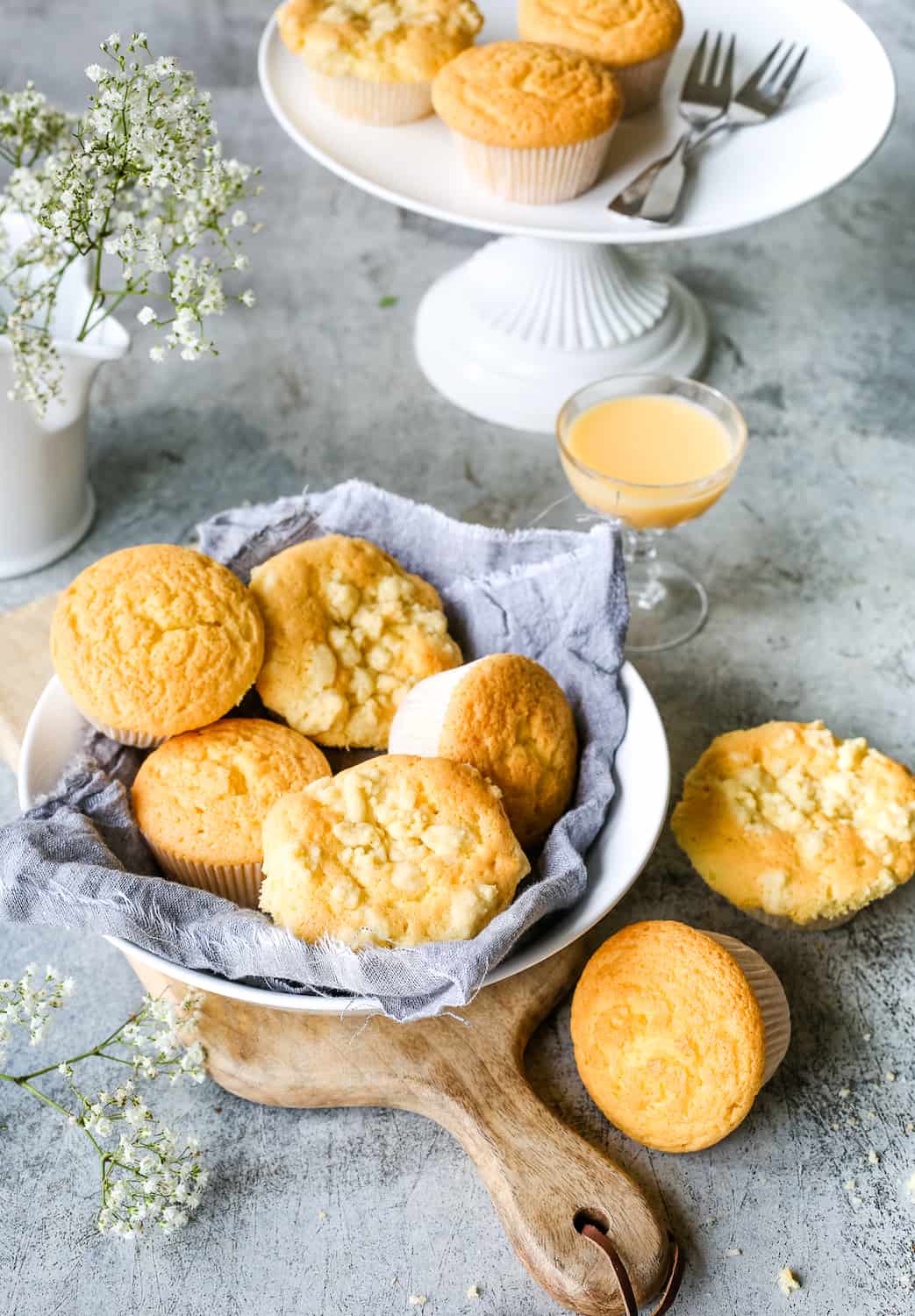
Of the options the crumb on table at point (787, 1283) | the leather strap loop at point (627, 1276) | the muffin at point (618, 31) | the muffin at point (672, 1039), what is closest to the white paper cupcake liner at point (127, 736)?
the muffin at point (672, 1039)

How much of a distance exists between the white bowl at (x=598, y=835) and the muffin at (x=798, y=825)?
164 millimetres

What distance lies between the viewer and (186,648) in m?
1.23

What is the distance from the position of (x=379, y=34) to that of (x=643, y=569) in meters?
0.83

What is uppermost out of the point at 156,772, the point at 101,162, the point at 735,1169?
the point at 101,162

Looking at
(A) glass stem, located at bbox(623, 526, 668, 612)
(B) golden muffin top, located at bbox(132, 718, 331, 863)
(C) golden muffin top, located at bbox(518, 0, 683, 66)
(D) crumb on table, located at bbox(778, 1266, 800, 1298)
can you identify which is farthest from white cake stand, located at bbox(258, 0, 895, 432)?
(D) crumb on table, located at bbox(778, 1266, 800, 1298)

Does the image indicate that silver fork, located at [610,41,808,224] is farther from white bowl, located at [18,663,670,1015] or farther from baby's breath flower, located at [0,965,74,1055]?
baby's breath flower, located at [0,965,74,1055]

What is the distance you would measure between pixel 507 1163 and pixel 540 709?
0.41 metres

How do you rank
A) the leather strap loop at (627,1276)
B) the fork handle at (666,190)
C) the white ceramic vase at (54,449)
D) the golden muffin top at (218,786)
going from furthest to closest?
1. the fork handle at (666,190)
2. the white ceramic vase at (54,449)
3. the golden muffin top at (218,786)
4. the leather strap loop at (627,1276)

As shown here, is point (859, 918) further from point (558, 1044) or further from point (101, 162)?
point (101, 162)

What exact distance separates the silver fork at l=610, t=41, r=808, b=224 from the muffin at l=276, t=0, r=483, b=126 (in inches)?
13.3

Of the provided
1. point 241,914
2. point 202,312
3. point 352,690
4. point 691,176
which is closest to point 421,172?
point 691,176

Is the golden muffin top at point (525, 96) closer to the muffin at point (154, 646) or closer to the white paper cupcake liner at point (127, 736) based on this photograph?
the muffin at point (154, 646)

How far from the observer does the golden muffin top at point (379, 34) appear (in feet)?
5.90

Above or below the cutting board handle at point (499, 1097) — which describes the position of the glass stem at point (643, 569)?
below
